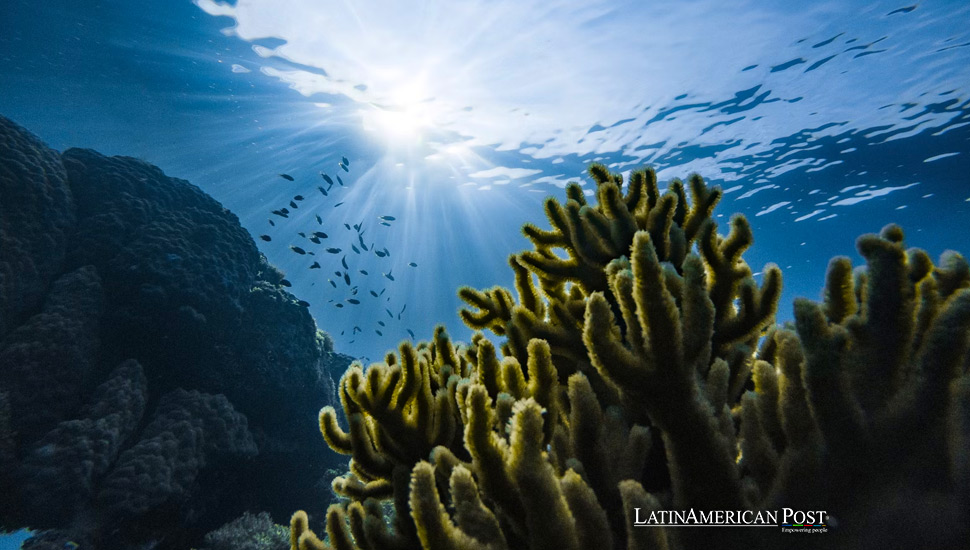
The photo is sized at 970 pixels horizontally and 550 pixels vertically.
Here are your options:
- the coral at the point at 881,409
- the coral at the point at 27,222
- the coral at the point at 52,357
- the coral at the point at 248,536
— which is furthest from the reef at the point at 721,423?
the coral at the point at 27,222

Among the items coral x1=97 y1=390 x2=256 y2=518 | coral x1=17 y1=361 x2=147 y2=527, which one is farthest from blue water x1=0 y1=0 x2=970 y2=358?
coral x1=17 y1=361 x2=147 y2=527

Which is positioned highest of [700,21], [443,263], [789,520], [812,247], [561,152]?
[443,263]

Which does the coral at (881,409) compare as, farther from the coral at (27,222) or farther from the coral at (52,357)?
the coral at (27,222)

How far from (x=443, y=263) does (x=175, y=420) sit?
40.1 m

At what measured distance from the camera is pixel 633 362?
1204 millimetres

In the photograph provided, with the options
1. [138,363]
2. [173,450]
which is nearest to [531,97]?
[138,363]

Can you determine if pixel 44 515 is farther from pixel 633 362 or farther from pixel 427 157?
pixel 427 157

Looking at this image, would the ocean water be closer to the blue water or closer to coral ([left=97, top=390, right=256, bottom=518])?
the blue water

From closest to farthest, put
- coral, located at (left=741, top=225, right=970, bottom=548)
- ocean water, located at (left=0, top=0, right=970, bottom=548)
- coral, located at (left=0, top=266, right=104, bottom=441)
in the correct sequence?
coral, located at (left=741, top=225, right=970, bottom=548) → coral, located at (left=0, top=266, right=104, bottom=441) → ocean water, located at (left=0, top=0, right=970, bottom=548)

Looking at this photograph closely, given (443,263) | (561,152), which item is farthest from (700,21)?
(443,263)

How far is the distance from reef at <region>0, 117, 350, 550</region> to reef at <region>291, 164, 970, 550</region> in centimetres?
860

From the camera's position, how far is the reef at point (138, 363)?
7.13 m

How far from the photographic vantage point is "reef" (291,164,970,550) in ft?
3.15

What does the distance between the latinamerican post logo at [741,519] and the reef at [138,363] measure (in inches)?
375
